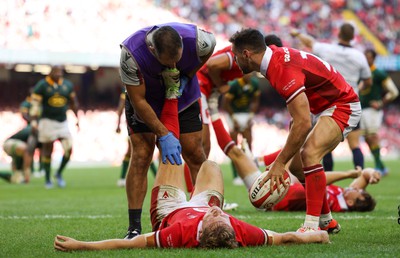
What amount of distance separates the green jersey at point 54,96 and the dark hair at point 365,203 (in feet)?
26.0

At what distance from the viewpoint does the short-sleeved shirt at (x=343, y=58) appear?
1123 cm

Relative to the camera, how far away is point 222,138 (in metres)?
9.30

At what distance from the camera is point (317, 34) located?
3581cm

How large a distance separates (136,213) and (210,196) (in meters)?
0.93

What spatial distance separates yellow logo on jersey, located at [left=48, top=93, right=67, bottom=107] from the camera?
15.3 m

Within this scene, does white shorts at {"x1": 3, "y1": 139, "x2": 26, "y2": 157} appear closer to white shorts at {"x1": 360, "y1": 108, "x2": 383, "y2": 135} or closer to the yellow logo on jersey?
the yellow logo on jersey

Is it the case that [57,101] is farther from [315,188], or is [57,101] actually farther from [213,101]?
[315,188]

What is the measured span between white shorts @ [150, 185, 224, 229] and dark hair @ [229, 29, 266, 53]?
51.1 inches

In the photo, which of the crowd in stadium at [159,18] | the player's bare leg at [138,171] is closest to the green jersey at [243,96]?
the player's bare leg at [138,171]

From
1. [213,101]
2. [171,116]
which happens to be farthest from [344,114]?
[213,101]

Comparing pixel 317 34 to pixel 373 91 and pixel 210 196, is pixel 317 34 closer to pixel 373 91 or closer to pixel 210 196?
pixel 373 91

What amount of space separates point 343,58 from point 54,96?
660 centimetres

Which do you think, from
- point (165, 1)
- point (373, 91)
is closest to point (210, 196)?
point (373, 91)

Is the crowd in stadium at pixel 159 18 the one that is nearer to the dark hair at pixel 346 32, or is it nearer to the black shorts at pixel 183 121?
the dark hair at pixel 346 32
